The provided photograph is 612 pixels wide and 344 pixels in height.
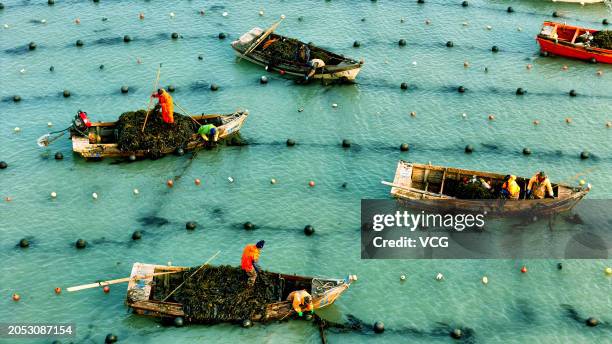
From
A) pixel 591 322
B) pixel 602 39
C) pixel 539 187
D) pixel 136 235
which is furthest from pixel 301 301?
pixel 602 39

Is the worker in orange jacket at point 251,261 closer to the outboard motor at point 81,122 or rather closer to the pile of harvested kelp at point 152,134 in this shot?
the pile of harvested kelp at point 152,134

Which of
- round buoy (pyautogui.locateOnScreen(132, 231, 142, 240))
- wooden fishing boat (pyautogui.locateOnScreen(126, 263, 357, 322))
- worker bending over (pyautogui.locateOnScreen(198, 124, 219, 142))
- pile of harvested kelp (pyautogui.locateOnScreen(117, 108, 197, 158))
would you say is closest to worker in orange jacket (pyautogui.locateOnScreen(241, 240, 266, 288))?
wooden fishing boat (pyautogui.locateOnScreen(126, 263, 357, 322))

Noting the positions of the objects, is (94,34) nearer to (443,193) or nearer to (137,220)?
(137,220)

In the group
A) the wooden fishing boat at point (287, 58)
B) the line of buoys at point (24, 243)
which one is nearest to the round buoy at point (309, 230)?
the line of buoys at point (24, 243)

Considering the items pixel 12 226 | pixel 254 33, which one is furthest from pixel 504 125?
pixel 12 226

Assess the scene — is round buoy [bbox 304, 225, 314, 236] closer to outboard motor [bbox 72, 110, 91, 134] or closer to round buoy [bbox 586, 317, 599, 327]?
round buoy [bbox 586, 317, 599, 327]

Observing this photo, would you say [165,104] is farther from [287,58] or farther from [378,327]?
[378,327]
